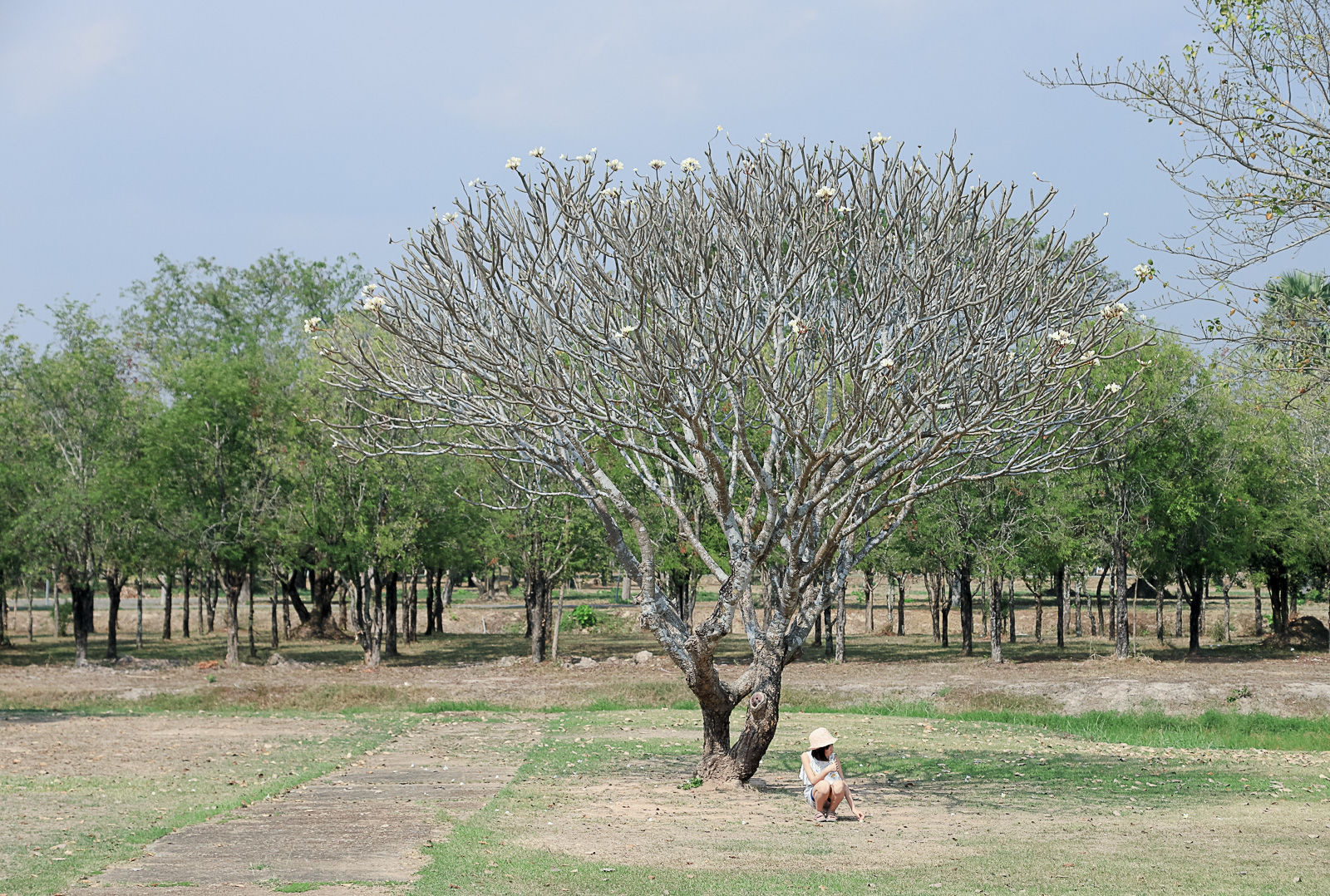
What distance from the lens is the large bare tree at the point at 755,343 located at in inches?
480

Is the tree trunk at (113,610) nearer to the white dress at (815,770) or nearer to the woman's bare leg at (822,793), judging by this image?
the white dress at (815,770)

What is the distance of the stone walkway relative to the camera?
9.09 meters

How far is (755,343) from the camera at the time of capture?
12016mm

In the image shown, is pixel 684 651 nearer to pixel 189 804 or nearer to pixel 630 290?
pixel 630 290

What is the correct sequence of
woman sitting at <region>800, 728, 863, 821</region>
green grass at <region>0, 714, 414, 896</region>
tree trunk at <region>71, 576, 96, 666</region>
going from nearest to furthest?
green grass at <region>0, 714, 414, 896</region> → woman sitting at <region>800, 728, 863, 821</region> → tree trunk at <region>71, 576, 96, 666</region>

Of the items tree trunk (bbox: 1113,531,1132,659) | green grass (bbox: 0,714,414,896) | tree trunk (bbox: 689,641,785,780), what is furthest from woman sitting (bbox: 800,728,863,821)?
tree trunk (bbox: 1113,531,1132,659)

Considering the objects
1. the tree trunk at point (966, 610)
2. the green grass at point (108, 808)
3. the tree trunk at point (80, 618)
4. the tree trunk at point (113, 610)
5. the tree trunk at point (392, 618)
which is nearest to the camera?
the green grass at point (108, 808)

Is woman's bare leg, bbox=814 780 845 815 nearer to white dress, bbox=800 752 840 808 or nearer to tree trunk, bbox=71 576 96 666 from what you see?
white dress, bbox=800 752 840 808

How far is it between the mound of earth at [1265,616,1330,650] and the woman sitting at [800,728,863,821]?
42963 millimetres

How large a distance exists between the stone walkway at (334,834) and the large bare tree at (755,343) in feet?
11.7

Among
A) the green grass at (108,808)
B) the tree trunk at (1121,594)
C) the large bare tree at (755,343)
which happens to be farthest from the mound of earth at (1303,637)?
the green grass at (108,808)

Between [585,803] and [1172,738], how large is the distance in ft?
43.2

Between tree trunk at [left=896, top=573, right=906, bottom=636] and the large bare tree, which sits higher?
the large bare tree

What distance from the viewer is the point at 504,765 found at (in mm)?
17188
